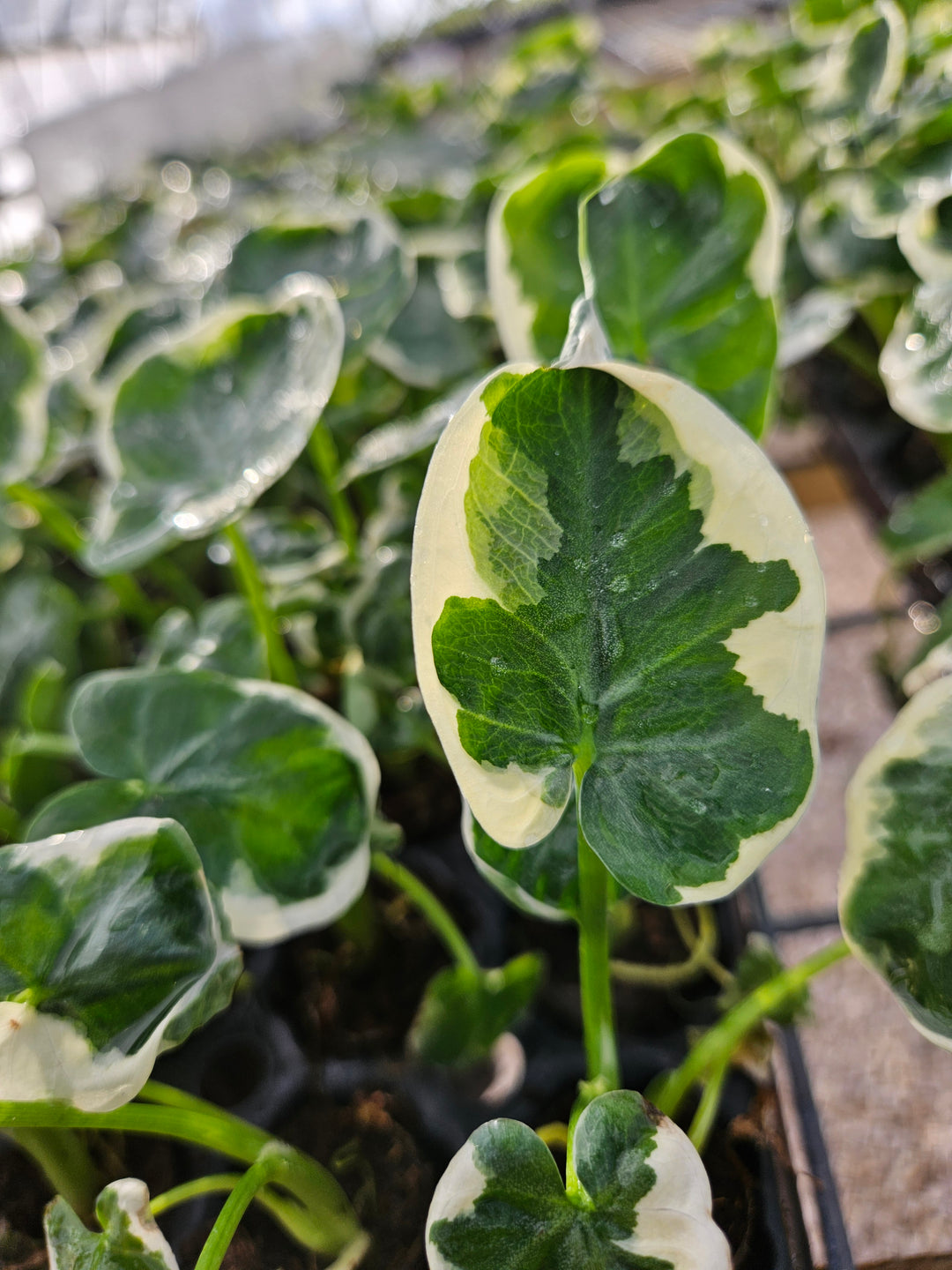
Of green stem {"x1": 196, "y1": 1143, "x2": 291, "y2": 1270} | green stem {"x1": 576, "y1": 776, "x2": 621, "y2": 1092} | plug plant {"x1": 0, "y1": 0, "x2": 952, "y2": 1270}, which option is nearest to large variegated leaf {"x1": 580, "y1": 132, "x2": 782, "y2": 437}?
plug plant {"x1": 0, "y1": 0, "x2": 952, "y2": 1270}

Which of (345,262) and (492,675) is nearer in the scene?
(492,675)

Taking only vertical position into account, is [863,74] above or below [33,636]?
above

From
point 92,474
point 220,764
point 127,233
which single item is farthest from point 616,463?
point 127,233

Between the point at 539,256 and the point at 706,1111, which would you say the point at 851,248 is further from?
the point at 706,1111

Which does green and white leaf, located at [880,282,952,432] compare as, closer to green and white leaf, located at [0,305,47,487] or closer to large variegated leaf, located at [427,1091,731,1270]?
large variegated leaf, located at [427,1091,731,1270]

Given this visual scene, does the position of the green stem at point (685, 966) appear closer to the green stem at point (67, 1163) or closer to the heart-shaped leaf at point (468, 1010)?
the heart-shaped leaf at point (468, 1010)

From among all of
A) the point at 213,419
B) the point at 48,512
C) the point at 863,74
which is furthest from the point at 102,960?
the point at 863,74
